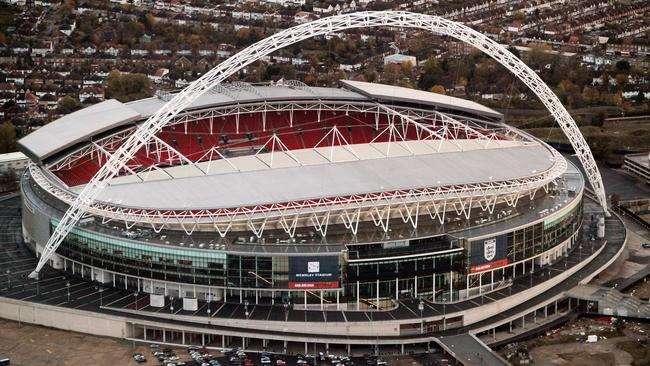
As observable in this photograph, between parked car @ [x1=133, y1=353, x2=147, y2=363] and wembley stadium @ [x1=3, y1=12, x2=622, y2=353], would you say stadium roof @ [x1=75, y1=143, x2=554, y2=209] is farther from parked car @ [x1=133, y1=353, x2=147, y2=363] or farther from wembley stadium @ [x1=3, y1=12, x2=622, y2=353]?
parked car @ [x1=133, y1=353, x2=147, y2=363]

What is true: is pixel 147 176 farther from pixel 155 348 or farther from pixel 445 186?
pixel 445 186

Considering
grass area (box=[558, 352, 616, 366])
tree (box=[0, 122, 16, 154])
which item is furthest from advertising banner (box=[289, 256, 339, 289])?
tree (box=[0, 122, 16, 154])

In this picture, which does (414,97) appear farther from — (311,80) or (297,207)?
(311,80)

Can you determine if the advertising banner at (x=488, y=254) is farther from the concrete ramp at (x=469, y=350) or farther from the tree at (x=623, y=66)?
the tree at (x=623, y=66)

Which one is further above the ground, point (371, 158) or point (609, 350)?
point (371, 158)

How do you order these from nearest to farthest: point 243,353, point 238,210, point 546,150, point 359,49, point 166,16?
point 243,353
point 238,210
point 546,150
point 359,49
point 166,16

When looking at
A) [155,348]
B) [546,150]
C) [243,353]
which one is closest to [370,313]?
[243,353]
